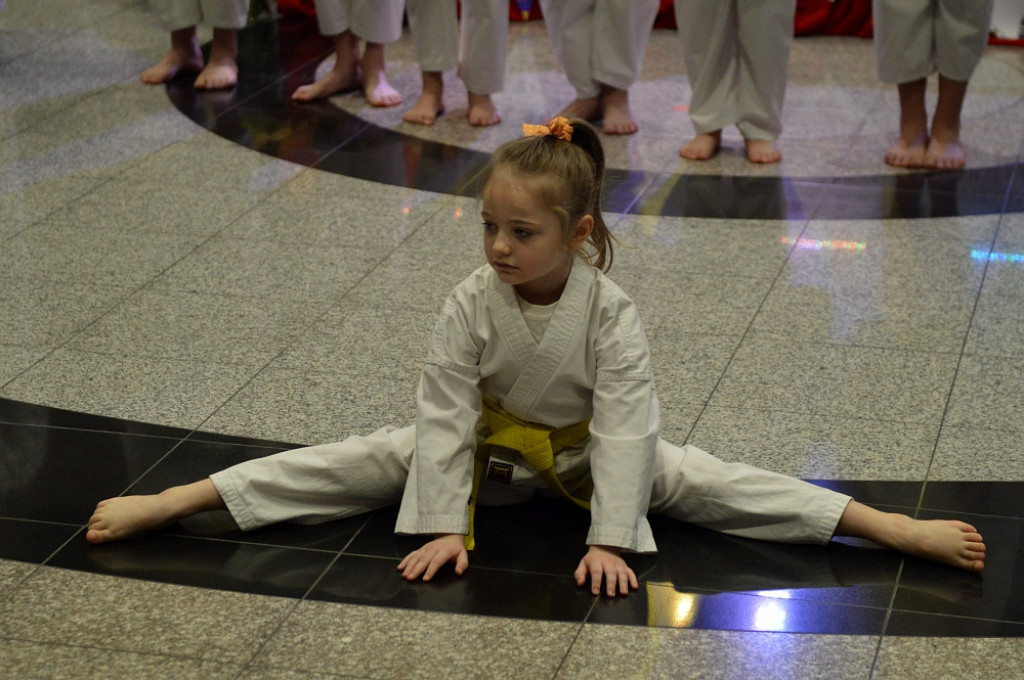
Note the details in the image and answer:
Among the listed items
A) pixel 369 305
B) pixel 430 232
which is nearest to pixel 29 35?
pixel 430 232

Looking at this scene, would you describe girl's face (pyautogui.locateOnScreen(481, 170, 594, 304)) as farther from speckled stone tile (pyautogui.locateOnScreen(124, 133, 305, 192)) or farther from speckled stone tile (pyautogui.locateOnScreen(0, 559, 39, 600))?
speckled stone tile (pyautogui.locateOnScreen(124, 133, 305, 192))

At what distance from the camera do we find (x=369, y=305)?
9.14 feet

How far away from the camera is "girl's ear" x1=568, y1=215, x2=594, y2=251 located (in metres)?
1.80

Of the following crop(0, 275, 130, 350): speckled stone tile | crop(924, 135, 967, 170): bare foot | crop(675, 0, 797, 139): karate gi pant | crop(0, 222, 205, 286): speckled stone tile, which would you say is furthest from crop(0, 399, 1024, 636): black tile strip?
Answer: crop(675, 0, 797, 139): karate gi pant

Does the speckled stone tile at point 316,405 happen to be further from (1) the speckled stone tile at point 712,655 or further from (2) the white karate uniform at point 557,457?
(1) the speckled stone tile at point 712,655

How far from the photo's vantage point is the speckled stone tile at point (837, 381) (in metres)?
2.33

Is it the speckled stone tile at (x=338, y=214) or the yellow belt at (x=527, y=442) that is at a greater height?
the yellow belt at (x=527, y=442)

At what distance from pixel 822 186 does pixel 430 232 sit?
1162 mm

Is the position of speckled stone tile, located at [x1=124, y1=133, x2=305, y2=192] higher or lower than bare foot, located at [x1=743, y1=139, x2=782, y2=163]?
higher

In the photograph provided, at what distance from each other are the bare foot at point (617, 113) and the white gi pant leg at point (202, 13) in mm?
1375

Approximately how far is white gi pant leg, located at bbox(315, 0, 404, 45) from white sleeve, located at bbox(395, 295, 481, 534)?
2609 millimetres

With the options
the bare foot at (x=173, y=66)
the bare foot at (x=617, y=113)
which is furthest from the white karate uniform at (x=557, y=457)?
the bare foot at (x=173, y=66)

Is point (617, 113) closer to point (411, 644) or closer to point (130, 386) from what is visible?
point (130, 386)

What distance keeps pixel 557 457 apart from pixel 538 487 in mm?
90
